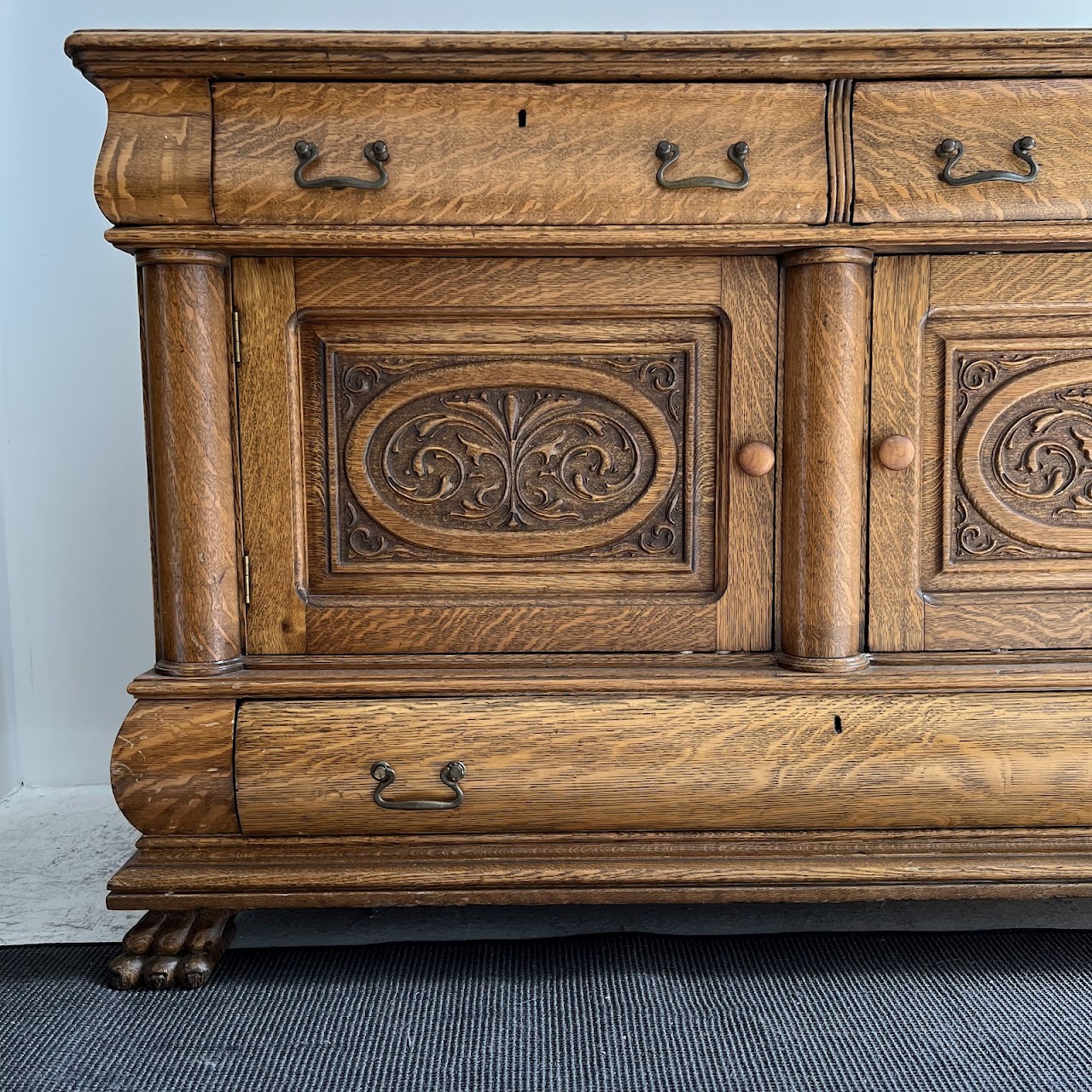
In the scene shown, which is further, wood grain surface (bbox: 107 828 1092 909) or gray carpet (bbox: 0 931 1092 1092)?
wood grain surface (bbox: 107 828 1092 909)

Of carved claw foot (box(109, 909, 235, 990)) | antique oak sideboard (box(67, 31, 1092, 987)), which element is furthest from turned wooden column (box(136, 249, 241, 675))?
carved claw foot (box(109, 909, 235, 990))

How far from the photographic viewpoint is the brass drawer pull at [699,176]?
1271 millimetres

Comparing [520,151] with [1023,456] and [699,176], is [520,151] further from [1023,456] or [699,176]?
[1023,456]

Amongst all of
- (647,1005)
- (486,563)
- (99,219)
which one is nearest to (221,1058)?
(647,1005)

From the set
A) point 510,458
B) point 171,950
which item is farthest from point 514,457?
point 171,950

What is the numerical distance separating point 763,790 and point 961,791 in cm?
25

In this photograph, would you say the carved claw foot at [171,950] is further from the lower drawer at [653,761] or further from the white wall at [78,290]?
the white wall at [78,290]

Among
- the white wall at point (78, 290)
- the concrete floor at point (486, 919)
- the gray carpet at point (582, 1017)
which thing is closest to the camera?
the gray carpet at point (582, 1017)

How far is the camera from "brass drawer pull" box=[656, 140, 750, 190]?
1.27m

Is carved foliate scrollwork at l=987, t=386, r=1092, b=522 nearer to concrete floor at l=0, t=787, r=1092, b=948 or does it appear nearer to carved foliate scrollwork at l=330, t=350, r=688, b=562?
carved foliate scrollwork at l=330, t=350, r=688, b=562

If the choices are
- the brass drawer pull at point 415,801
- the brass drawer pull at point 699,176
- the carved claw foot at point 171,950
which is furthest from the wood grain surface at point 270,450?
the brass drawer pull at point 699,176

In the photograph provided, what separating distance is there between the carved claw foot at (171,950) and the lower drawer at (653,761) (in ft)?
0.55

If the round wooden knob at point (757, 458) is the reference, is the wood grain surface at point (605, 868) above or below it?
below

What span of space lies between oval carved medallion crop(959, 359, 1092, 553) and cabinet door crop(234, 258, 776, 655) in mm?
290
